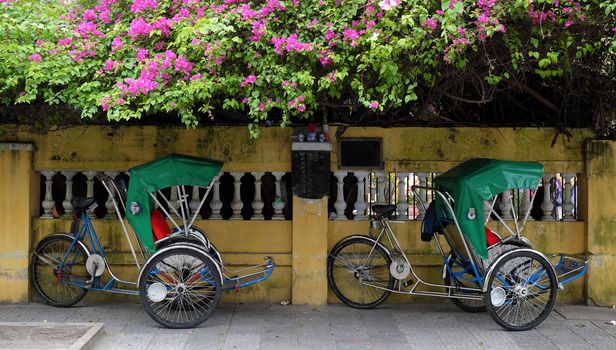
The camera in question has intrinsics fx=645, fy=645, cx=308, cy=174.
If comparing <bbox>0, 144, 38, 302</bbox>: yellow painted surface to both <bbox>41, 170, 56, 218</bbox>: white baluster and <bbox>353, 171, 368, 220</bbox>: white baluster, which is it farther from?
<bbox>353, 171, 368, 220</bbox>: white baluster

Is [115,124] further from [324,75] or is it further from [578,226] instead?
[578,226]

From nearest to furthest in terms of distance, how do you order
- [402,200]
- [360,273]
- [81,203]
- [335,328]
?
[335,328] → [81,203] → [360,273] → [402,200]

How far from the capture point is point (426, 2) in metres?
5.76

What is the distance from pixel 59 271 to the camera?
24.2 ft

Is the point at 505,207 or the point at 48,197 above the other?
the point at 48,197

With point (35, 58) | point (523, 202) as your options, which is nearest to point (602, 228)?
point (523, 202)

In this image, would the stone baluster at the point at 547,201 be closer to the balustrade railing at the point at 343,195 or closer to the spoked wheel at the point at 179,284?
the balustrade railing at the point at 343,195

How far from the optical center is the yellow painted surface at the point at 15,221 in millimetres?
7758

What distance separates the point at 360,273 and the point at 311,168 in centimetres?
137

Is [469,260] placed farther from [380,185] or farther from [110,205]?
[110,205]

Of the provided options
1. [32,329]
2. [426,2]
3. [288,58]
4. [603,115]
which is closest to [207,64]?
[288,58]

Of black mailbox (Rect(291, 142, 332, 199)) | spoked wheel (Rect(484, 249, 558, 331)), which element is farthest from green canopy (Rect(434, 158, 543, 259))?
black mailbox (Rect(291, 142, 332, 199))

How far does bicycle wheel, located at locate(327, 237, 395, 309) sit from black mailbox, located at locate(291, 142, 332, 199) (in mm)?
A: 719

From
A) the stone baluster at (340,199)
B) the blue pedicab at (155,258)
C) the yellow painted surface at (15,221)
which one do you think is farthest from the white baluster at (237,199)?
the yellow painted surface at (15,221)
